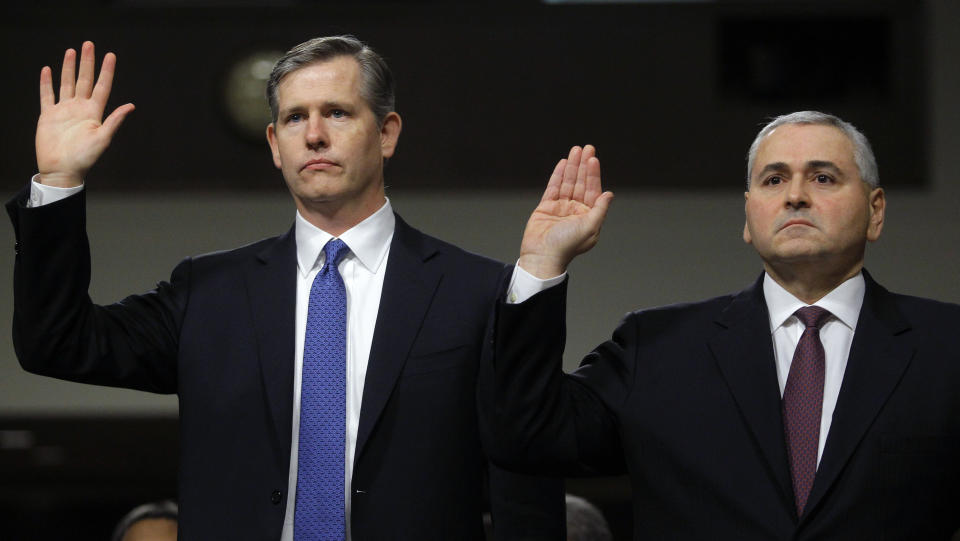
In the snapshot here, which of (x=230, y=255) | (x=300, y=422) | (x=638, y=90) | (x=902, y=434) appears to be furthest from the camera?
(x=638, y=90)

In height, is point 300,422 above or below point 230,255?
below

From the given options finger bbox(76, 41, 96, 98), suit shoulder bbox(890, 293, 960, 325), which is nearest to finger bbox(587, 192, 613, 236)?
suit shoulder bbox(890, 293, 960, 325)

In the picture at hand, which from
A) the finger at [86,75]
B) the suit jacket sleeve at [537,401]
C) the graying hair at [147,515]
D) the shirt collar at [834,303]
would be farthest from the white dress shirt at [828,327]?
the graying hair at [147,515]

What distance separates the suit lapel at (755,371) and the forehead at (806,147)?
21 centimetres

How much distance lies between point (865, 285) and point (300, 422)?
91 centimetres

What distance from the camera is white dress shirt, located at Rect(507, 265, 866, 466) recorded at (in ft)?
7.20

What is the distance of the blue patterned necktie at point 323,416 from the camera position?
2250 millimetres

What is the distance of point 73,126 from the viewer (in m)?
2.32

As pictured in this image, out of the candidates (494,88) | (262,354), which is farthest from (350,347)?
(494,88)

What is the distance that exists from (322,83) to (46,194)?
0.48m

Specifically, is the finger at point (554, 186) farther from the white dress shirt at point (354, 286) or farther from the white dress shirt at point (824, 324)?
the white dress shirt at point (354, 286)

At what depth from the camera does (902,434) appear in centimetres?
215

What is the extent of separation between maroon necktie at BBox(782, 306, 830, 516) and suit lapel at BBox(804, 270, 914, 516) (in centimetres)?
3

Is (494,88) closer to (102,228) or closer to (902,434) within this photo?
(102,228)
